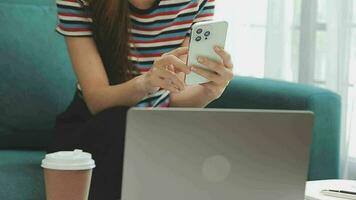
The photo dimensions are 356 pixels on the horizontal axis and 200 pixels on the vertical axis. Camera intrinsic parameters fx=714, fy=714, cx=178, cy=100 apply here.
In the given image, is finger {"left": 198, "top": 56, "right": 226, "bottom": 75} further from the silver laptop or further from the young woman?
the silver laptop

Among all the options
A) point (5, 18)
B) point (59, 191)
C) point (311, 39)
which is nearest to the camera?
point (59, 191)

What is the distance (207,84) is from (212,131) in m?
0.62

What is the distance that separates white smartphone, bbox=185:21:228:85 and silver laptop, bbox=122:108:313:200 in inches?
13.7

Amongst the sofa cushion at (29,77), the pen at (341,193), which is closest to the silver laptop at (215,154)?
the pen at (341,193)

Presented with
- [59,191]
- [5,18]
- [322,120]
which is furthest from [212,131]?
[5,18]

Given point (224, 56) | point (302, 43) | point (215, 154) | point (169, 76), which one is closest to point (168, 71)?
point (169, 76)

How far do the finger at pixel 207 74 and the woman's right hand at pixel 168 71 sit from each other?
19 millimetres

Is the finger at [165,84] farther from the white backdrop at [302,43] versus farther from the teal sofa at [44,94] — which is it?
the white backdrop at [302,43]

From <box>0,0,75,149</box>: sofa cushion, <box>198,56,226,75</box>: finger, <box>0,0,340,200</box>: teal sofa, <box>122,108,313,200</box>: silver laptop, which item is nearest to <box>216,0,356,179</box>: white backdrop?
<box>0,0,340,200</box>: teal sofa

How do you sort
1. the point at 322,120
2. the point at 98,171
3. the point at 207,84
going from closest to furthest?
the point at 98,171, the point at 207,84, the point at 322,120

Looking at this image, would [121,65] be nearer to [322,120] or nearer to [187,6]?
[187,6]

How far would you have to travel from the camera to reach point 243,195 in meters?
0.98

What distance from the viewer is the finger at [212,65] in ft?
4.51

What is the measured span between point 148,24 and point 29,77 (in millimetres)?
413
